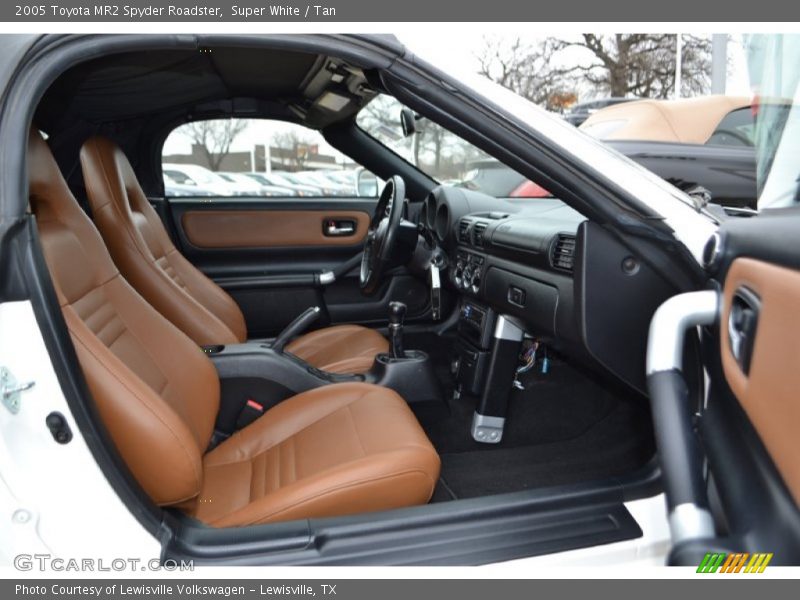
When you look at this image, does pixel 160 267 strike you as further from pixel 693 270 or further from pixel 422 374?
pixel 693 270

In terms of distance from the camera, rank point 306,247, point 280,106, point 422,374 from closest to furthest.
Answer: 1. point 422,374
2. point 280,106
3. point 306,247

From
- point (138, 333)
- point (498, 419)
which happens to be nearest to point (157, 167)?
point (138, 333)

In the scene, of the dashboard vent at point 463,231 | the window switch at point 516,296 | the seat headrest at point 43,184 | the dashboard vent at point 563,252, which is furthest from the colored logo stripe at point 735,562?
the dashboard vent at point 463,231

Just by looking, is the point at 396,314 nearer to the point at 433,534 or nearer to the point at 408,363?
the point at 408,363

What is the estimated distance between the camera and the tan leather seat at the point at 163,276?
7.04ft

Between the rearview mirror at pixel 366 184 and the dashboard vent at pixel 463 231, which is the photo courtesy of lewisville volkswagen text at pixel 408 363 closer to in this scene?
the dashboard vent at pixel 463 231

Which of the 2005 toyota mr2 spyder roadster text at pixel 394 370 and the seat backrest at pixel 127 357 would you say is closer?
the 2005 toyota mr2 spyder roadster text at pixel 394 370

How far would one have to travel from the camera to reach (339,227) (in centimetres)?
361

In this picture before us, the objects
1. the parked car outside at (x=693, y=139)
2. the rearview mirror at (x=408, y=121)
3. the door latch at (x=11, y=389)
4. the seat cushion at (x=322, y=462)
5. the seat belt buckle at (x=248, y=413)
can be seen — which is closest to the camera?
the door latch at (x=11, y=389)

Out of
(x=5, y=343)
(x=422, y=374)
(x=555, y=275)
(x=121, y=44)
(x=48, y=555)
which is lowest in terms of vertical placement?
(x=422, y=374)

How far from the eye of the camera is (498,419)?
246 centimetres

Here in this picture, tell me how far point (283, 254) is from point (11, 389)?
253 cm

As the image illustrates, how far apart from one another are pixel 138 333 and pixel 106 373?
458 millimetres

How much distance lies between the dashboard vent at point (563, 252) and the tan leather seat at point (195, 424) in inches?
25.3
